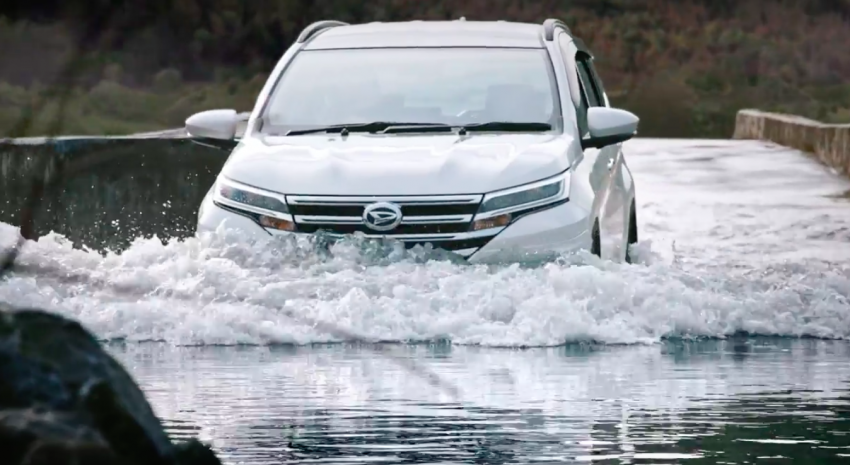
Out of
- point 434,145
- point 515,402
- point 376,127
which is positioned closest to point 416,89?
point 376,127

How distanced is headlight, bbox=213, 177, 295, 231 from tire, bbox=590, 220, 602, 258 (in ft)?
4.24

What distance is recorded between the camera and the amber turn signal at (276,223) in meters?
9.06

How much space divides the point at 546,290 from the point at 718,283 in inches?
42.7

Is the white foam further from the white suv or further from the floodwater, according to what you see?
the white suv

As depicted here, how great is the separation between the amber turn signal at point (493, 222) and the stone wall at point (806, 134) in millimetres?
13340

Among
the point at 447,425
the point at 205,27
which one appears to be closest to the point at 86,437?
the point at 447,425

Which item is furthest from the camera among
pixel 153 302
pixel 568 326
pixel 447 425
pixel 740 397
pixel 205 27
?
pixel 205 27

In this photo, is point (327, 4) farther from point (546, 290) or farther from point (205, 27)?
point (546, 290)

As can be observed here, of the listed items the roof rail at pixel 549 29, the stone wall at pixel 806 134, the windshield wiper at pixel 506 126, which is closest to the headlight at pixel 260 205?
the windshield wiper at pixel 506 126

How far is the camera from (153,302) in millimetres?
9016

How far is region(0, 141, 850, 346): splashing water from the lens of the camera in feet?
27.8

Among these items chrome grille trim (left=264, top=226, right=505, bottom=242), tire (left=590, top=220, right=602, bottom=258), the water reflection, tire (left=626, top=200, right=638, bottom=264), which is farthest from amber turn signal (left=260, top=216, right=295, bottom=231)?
tire (left=626, top=200, right=638, bottom=264)

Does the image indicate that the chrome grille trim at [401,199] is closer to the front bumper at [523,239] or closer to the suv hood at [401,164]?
the suv hood at [401,164]

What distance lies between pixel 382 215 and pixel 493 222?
18.1 inches
